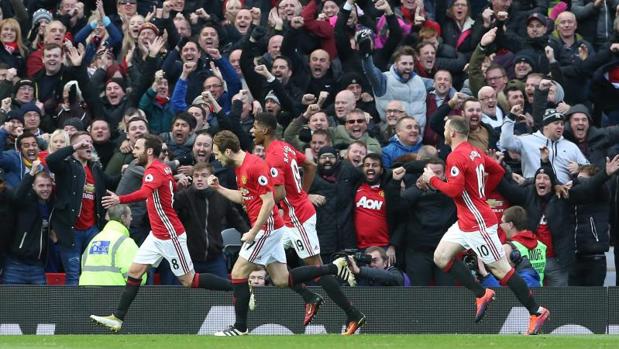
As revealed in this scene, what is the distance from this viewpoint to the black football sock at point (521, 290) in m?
15.7

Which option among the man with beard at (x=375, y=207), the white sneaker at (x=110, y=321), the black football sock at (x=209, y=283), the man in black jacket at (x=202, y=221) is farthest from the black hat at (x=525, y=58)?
the white sneaker at (x=110, y=321)

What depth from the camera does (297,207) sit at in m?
16.5

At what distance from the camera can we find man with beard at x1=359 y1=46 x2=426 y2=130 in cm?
2022

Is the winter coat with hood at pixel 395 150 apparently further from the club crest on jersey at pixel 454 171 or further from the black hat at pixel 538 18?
the club crest on jersey at pixel 454 171

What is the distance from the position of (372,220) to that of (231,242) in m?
1.81

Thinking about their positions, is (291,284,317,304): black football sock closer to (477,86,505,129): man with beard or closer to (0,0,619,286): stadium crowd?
(0,0,619,286): stadium crowd

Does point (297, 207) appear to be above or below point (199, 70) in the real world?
below

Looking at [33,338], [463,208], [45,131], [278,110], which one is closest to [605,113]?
[278,110]

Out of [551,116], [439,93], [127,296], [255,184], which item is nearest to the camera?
[255,184]

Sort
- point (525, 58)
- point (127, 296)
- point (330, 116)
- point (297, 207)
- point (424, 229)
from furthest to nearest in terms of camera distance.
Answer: point (525, 58)
point (330, 116)
point (424, 229)
point (297, 207)
point (127, 296)

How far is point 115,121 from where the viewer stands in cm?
2005

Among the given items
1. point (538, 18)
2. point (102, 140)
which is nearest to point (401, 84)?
point (538, 18)

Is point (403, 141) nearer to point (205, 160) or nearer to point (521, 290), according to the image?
point (205, 160)

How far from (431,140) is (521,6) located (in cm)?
449
